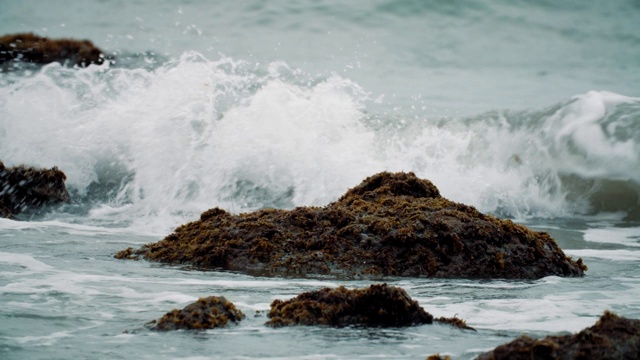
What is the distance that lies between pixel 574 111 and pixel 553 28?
1057 cm

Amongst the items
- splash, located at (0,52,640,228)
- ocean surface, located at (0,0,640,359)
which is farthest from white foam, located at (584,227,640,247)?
splash, located at (0,52,640,228)

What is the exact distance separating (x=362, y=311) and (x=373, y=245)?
76.9 inches

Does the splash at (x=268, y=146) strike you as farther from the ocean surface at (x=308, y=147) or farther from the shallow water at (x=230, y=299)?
the shallow water at (x=230, y=299)

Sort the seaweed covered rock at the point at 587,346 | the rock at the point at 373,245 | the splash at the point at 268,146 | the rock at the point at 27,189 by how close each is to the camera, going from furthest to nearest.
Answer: the splash at the point at 268,146, the rock at the point at 27,189, the rock at the point at 373,245, the seaweed covered rock at the point at 587,346

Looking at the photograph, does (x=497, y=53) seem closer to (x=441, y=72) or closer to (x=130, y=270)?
(x=441, y=72)

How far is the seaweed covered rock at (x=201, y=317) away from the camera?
418 centimetres

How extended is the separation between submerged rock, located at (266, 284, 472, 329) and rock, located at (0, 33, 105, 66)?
59.5ft

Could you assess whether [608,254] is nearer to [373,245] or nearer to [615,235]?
[615,235]

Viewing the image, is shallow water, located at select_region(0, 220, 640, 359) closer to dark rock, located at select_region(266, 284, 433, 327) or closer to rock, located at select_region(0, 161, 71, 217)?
dark rock, located at select_region(266, 284, 433, 327)

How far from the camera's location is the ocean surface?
181 inches

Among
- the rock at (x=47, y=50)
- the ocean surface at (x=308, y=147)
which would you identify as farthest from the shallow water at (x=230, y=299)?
the rock at (x=47, y=50)

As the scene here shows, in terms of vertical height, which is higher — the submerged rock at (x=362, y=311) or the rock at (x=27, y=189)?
the rock at (x=27, y=189)

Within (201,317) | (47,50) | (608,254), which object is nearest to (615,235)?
(608,254)

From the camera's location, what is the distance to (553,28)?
25703 mm
